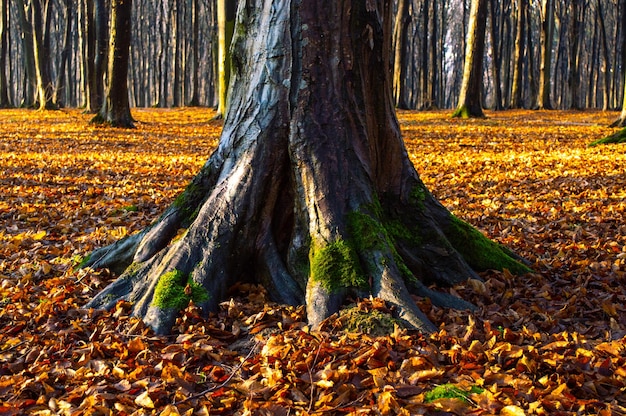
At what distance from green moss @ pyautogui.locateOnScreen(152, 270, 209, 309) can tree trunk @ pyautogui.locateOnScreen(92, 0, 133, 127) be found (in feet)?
43.2

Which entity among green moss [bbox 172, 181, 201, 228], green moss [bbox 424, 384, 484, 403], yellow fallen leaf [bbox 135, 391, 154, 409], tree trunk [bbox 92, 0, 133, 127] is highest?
tree trunk [bbox 92, 0, 133, 127]

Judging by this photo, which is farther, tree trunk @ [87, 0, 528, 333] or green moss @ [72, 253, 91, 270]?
green moss @ [72, 253, 91, 270]

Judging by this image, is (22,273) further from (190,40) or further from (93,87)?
(190,40)

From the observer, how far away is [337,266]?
151 inches

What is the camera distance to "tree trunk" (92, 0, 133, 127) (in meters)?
15.4

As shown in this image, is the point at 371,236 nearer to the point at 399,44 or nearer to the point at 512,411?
the point at 512,411

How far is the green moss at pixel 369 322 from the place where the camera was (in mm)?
3410

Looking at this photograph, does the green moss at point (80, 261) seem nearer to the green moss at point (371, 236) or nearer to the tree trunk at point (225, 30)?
the green moss at point (371, 236)

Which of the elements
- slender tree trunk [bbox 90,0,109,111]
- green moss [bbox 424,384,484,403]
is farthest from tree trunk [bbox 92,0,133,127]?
green moss [bbox 424,384,484,403]

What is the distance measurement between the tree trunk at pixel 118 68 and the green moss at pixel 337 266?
13525 mm

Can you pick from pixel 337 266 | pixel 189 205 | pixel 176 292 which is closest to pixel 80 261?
pixel 189 205

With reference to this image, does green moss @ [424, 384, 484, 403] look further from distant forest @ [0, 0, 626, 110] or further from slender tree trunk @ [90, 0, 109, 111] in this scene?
slender tree trunk @ [90, 0, 109, 111]

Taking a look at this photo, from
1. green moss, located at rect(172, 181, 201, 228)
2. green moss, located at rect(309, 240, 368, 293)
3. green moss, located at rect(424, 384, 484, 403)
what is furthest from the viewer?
green moss, located at rect(172, 181, 201, 228)

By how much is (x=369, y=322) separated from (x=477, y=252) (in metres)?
1.81
